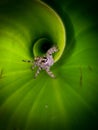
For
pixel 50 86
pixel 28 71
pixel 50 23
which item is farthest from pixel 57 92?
pixel 50 23

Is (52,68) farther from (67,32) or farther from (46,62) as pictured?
(67,32)

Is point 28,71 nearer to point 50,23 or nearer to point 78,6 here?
point 50,23

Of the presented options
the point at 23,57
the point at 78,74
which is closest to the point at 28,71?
the point at 23,57

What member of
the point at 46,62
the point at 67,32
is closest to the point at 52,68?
the point at 46,62

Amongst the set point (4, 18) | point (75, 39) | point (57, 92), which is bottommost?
point (57, 92)

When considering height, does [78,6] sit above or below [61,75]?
above
